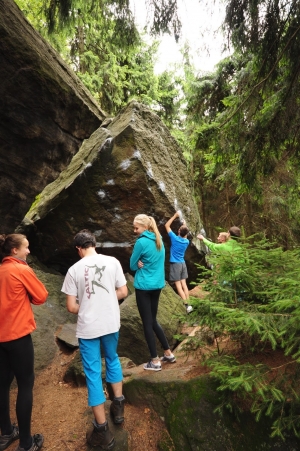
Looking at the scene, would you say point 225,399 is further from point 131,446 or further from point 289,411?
point 131,446

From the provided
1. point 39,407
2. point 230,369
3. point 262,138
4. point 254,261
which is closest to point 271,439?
point 230,369

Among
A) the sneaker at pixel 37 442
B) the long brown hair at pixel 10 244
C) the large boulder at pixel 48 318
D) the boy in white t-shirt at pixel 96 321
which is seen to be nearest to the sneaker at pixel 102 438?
the boy in white t-shirt at pixel 96 321

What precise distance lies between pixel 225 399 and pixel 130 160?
16.8 feet

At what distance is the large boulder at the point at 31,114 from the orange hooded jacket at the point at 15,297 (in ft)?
9.47

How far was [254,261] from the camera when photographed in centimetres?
328

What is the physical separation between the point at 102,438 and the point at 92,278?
1.49 meters

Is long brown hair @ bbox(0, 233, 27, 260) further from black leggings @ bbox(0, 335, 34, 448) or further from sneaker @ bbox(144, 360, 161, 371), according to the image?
sneaker @ bbox(144, 360, 161, 371)

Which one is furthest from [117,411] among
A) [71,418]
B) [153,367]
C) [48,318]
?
[48,318]

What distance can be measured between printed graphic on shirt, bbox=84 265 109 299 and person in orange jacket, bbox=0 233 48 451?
50cm

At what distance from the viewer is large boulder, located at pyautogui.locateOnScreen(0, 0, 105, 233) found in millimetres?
4410

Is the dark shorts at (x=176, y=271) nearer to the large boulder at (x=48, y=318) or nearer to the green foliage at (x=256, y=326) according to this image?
the large boulder at (x=48, y=318)

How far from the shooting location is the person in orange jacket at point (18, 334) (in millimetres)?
2877

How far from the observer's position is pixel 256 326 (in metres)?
2.18

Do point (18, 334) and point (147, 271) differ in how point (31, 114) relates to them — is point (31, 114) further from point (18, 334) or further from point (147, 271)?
point (18, 334)
